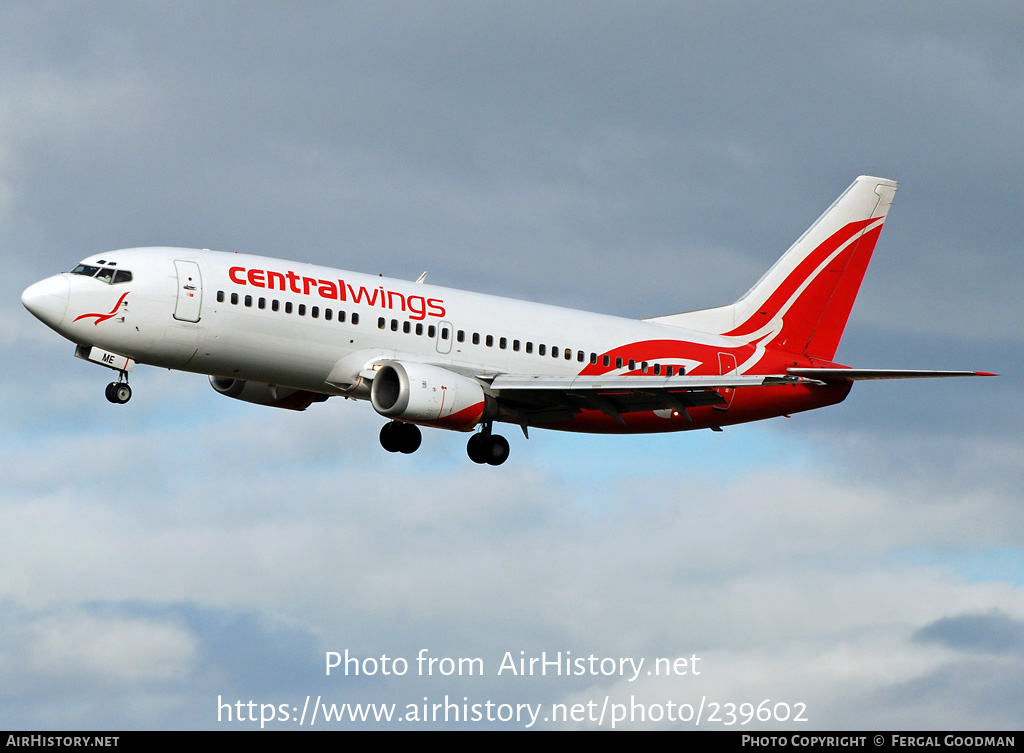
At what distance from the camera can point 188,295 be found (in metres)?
43.8

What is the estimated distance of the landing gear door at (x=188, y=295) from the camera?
43.7 m

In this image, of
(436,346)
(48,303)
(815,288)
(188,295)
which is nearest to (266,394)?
(436,346)

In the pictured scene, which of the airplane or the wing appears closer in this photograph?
the airplane

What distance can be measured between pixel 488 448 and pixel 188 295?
11606 mm

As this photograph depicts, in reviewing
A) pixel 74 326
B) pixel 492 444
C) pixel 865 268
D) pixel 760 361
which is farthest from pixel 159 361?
pixel 865 268

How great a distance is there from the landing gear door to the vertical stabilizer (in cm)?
1899

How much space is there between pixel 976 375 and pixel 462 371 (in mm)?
15962

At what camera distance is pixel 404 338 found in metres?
46.8

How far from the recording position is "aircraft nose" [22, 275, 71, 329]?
43000 mm

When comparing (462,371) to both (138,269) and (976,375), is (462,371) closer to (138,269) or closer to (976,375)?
(138,269)

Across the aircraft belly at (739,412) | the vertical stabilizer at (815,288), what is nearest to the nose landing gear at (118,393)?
the aircraft belly at (739,412)

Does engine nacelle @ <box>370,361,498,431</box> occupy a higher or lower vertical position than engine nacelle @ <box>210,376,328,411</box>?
lower

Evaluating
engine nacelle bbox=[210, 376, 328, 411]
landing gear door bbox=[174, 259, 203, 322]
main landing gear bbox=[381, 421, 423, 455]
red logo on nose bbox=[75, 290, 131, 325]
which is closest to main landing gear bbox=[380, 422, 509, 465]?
main landing gear bbox=[381, 421, 423, 455]

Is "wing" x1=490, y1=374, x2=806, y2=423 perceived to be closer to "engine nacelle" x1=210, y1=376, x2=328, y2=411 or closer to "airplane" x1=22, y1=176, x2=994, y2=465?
"airplane" x1=22, y1=176, x2=994, y2=465
